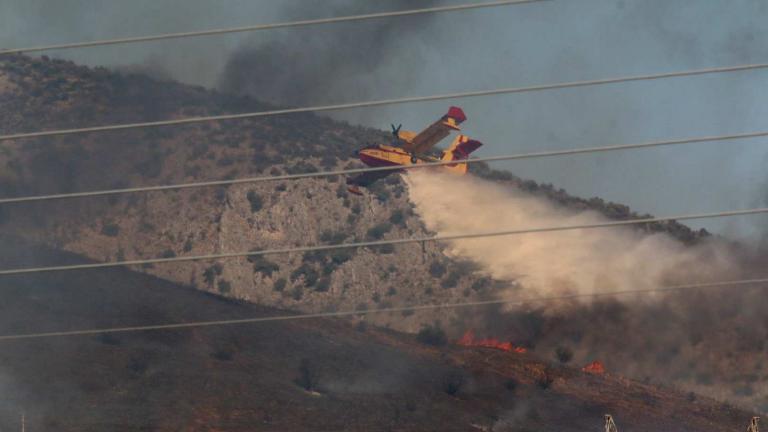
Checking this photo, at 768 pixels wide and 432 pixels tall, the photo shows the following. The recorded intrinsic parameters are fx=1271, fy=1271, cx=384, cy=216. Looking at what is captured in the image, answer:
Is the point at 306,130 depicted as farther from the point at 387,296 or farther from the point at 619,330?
the point at 619,330

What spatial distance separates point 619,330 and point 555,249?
55.2ft

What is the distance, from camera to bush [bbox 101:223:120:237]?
4161 inches

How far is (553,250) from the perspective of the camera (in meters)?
107

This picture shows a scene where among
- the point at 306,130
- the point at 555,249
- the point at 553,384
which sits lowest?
the point at 553,384

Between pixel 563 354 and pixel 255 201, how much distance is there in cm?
3940

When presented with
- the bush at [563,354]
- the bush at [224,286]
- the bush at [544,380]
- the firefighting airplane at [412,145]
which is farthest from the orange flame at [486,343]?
the bush at [224,286]

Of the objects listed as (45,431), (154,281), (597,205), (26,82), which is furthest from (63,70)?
(45,431)

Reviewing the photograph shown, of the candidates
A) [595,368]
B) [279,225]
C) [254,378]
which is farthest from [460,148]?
[254,378]

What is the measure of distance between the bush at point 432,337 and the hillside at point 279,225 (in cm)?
168

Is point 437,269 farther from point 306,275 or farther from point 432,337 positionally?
point 432,337

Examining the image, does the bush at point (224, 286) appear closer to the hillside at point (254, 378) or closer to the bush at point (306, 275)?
the bush at point (306, 275)

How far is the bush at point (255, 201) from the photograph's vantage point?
117 meters

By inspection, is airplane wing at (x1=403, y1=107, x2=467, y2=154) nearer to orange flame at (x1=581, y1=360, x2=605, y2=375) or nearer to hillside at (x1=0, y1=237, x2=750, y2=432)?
hillside at (x1=0, y1=237, x2=750, y2=432)

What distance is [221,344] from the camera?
81562 mm
